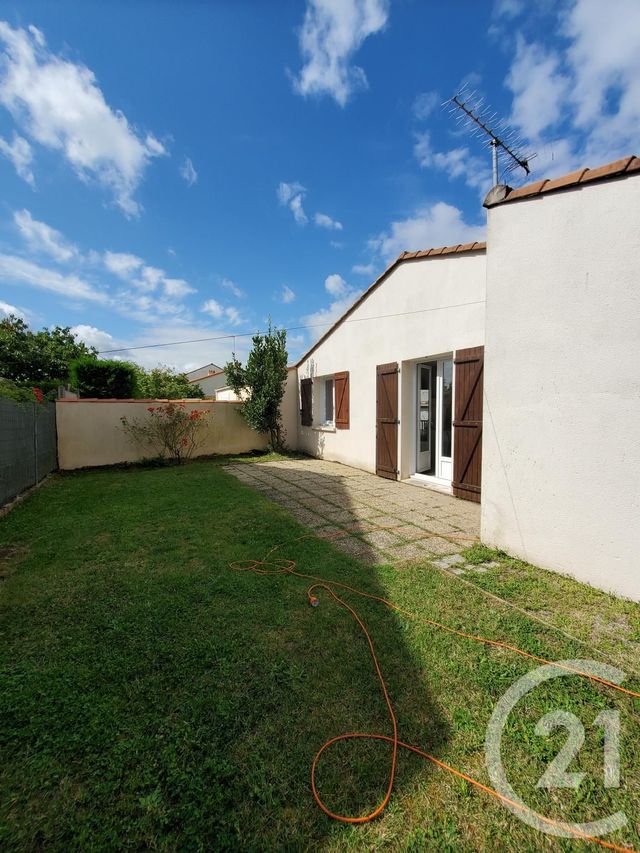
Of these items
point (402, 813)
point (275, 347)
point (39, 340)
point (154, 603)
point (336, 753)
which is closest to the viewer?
point (402, 813)

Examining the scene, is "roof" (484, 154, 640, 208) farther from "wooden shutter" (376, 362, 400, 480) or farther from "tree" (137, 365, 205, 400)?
"tree" (137, 365, 205, 400)

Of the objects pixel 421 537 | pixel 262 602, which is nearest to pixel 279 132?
pixel 421 537

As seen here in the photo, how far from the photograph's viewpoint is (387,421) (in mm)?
7074

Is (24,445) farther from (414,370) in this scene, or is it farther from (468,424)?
(468,424)

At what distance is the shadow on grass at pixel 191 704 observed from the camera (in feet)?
4.03

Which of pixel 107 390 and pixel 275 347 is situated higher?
pixel 275 347

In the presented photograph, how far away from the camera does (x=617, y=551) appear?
268 cm

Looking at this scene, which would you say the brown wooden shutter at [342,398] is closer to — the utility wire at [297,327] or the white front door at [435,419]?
the utility wire at [297,327]

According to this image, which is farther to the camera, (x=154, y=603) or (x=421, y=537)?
(x=421, y=537)

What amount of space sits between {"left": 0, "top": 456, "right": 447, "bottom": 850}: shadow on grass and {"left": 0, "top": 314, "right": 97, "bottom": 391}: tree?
14243 millimetres

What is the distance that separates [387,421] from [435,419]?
0.92 m

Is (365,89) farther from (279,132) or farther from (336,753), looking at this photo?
(336,753)

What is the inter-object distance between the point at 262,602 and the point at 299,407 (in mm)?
8867

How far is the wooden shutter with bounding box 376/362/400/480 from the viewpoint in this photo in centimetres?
689
